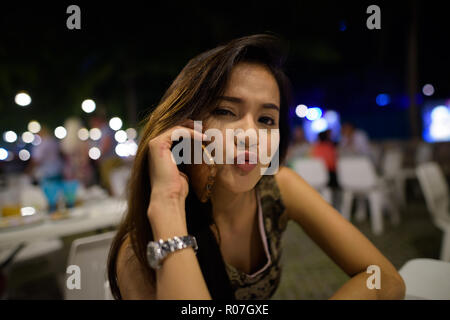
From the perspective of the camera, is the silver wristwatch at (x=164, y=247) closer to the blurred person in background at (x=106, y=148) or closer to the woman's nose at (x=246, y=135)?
the woman's nose at (x=246, y=135)

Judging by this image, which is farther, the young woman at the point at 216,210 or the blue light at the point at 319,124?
the blue light at the point at 319,124

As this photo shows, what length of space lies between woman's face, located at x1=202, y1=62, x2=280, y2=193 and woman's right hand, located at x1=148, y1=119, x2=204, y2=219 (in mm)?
92

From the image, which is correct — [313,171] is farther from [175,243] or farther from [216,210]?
[175,243]

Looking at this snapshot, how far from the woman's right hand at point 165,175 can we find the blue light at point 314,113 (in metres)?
14.3

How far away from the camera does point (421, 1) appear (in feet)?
20.5

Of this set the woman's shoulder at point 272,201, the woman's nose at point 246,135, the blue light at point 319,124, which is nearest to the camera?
the woman's nose at point 246,135

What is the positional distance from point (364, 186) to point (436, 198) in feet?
5.55

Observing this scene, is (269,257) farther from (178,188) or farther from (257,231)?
(178,188)

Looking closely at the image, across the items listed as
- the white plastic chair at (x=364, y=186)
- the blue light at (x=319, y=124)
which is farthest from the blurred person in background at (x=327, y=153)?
the blue light at (x=319, y=124)

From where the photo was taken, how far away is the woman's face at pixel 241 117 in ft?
2.87

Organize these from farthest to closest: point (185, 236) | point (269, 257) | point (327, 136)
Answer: point (327, 136) → point (269, 257) → point (185, 236)

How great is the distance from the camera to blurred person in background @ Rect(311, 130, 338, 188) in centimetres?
512
